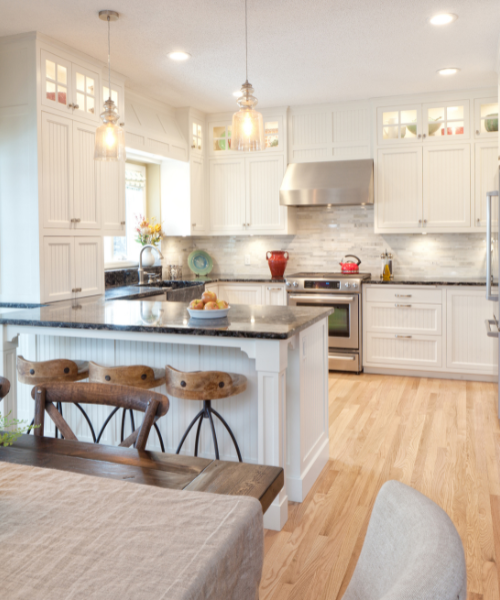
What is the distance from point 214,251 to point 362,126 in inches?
85.8

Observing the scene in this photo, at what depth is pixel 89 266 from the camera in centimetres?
429

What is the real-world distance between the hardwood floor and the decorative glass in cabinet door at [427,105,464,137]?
2.38 m

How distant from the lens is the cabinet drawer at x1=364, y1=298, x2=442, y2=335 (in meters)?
5.27

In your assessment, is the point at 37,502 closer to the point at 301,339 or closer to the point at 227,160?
the point at 301,339

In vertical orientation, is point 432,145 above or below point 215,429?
above

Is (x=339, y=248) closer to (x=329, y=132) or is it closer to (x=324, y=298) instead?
(x=324, y=298)

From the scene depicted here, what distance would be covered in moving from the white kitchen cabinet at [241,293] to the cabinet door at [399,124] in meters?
1.93

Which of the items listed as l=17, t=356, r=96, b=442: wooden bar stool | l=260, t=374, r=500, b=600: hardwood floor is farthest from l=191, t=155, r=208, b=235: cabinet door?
l=17, t=356, r=96, b=442: wooden bar stool

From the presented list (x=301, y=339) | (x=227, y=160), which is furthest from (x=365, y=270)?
(x=301, y=339)

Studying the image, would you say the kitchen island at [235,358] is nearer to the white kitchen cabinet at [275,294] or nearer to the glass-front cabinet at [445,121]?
the white kitchen cabinet at [275,294]

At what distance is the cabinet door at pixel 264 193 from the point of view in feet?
19.6

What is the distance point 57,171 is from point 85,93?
71 centimetres

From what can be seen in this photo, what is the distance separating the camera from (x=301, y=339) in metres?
2.77

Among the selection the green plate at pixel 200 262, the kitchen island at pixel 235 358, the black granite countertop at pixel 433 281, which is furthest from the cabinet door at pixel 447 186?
the kitchen island at pixel 235 358
